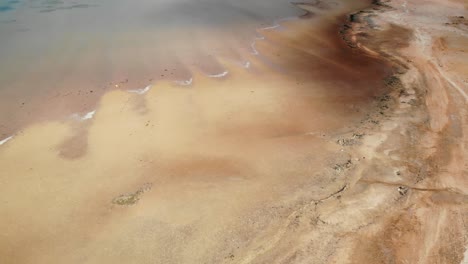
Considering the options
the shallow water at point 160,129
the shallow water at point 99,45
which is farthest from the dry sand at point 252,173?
the shallow water at point 99,45

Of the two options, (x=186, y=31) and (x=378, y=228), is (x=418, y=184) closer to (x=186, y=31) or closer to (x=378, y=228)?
(x=378, y=228)

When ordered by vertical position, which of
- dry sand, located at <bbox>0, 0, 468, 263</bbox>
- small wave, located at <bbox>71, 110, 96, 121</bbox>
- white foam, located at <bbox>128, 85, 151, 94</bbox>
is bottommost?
dry sand, located at <bbox>0, 0, 468, 263</bbox>

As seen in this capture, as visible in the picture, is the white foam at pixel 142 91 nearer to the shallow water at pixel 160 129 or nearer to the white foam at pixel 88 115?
the shallow water at pixel 160 129

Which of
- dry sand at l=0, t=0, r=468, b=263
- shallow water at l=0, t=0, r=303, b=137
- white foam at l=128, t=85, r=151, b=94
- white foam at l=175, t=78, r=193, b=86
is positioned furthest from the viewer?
white foam at l=175, t=78, r=193, b=86

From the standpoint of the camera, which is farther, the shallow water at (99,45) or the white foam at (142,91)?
the white foam at (142,91)

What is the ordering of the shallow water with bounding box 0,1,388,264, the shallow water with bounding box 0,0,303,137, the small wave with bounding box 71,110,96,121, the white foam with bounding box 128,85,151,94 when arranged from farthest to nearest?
1. the white foam with bounding box 128,85,151,94
2. the shallow water with bounding box 0,0,303,137
3. the small wave with bounding box 71,110,96,121
4. the shallow water with bounding box 0,1,388,264

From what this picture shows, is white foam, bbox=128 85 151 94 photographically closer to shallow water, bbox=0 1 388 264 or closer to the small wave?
shallow water, bbox=0 1 388 264

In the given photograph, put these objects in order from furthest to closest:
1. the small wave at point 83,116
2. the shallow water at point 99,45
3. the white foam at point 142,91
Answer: the white foam at point 142,91 → the shallow water at point 99,45 → the small wave at point 83,116

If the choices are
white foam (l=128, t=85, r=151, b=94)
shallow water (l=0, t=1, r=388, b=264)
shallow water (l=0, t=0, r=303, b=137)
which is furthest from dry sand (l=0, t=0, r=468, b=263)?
shallow water (l=0, t=0, r=303, b=137)

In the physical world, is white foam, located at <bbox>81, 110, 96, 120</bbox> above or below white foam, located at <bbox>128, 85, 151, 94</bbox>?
below

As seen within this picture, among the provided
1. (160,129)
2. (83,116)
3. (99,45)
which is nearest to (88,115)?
(83,116)
